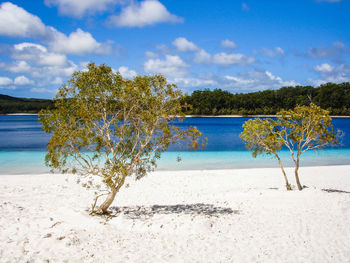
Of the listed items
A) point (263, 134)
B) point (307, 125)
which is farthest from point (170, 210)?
point (307, 125)

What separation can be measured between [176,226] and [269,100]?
493 ft

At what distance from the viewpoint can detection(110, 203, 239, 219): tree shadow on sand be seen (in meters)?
12.0

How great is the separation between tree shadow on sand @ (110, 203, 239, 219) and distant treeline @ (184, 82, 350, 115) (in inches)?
4640

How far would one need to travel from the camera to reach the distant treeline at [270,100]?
453ft

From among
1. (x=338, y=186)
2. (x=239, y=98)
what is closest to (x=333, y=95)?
(x=239, y=98)

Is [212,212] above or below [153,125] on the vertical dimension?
below

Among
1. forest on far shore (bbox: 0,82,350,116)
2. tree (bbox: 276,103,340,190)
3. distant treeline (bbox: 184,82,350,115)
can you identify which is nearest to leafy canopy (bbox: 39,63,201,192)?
tree (bbox: 276,103,340,190)

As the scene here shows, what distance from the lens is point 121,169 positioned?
10172 mm

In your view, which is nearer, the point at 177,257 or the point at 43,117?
the point at 177,257

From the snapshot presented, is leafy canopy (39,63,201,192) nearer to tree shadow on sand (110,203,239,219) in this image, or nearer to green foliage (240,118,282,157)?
tree shadow on sand (110,203,239,219)

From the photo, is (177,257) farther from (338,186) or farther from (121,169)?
(338,186)

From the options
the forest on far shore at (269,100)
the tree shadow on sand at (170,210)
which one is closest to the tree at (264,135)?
the tree shadow on sand at (170,210)

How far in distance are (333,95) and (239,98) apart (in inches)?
1795

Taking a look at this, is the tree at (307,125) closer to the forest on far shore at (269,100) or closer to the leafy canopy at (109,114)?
the leafy canopy at (109,114)
